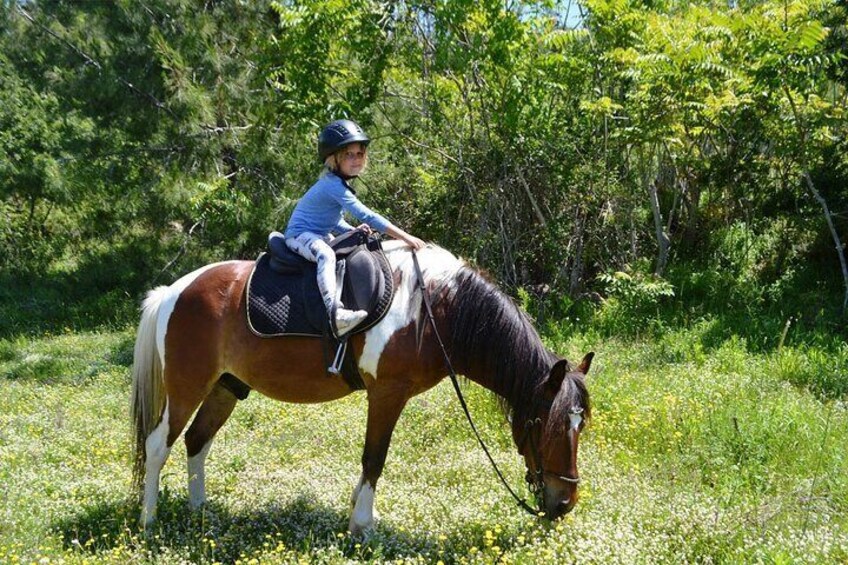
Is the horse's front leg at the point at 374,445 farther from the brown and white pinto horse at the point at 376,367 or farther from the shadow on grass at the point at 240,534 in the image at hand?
the shadow on grass at the point at 240,534

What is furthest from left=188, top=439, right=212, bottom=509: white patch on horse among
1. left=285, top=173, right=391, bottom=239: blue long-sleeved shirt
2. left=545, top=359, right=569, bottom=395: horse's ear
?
left=545, top=359, right=569, bottom=395: horse's ear

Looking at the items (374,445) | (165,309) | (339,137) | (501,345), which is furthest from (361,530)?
(339,137)

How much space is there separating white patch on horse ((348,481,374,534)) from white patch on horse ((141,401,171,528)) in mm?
1337

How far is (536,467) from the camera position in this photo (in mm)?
3953

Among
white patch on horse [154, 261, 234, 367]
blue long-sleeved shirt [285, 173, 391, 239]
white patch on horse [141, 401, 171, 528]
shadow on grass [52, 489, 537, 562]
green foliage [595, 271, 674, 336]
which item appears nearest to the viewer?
shadow on grass [52, 489, 537, 562]

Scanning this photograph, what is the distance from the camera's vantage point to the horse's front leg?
4.11 metres

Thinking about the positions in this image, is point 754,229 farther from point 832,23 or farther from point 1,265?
point 1,265

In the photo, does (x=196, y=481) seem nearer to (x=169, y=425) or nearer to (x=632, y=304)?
(x=169, y=425)

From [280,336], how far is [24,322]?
1158cm

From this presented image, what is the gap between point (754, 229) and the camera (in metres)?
10.0

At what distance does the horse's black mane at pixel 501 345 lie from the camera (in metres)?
3.96

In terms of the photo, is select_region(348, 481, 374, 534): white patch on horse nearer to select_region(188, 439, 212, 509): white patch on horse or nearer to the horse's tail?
select_region(188, 439, 212, 509): white patch on horse

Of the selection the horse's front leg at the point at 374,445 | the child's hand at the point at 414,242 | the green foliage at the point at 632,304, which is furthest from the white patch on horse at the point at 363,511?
the green foliage at the point at 632,304

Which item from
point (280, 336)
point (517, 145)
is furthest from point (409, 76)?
point (280, 336)
